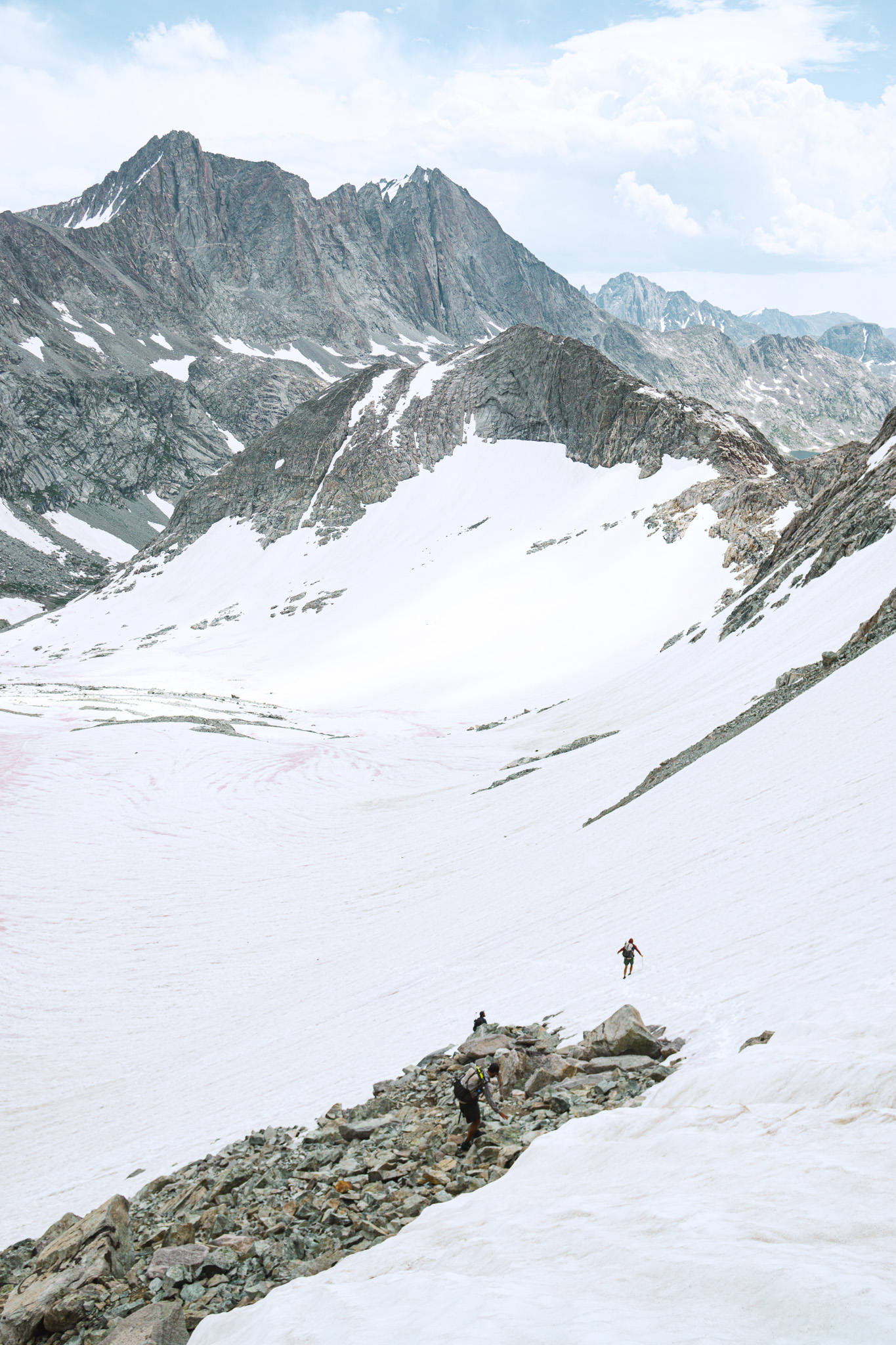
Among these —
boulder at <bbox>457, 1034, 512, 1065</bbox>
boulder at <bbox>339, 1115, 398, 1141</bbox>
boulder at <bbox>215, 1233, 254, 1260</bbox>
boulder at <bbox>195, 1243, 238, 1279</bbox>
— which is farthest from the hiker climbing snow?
boulder at <bbox>195, 1243, 238, 1279</bbox>

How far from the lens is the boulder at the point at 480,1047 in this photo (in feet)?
37.2

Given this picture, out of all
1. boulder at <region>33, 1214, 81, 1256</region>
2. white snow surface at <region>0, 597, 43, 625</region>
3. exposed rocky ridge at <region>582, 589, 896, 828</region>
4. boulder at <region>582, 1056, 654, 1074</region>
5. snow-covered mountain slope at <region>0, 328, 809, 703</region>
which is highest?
white snow surface at <region>0, 597, 43, 625</region>

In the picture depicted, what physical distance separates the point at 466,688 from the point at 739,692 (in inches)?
1327

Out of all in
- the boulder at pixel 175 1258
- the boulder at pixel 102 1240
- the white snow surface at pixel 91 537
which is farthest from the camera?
the white snow surface at pixel 91 537

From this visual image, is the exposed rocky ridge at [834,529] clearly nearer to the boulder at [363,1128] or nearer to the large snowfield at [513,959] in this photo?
the large snowfield at [513,959]

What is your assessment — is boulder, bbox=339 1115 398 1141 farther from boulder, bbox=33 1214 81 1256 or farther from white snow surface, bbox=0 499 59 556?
white snow surface, bbox=0 499 59 556

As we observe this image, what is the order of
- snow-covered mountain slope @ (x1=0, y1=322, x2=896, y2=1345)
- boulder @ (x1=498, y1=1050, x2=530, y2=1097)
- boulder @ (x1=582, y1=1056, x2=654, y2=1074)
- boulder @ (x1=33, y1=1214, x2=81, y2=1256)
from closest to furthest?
snow-covered mountain slope @ (x1=0, y1=322, x2=896, y2=1345) → boulder @ (x1=582, y1=1056, x2=654, y2=1074) → boulder @ (x1=33, y1=1214, x2=81, y2=1256) → boulder @ (x1=498, y1=1050, x2=530, y2=1097)

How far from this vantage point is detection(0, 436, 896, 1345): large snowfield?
5.61 metres

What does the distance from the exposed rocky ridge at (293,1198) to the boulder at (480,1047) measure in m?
0.03

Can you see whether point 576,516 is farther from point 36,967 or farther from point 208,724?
point 36,967

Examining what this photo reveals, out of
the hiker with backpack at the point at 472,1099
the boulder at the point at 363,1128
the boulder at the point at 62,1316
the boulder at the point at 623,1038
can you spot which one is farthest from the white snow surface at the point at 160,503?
the boulder at the point at 62,1316

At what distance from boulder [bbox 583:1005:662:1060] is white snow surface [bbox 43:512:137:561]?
587ft

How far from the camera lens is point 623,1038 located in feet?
32.7

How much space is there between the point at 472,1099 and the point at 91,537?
188052 millimetres
